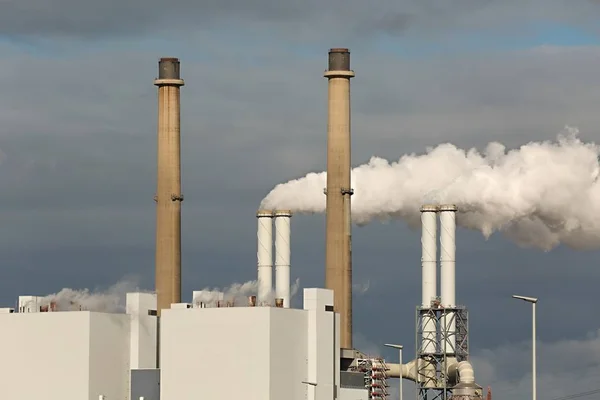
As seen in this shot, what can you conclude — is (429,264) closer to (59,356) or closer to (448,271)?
(448,271)

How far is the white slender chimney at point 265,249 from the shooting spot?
98.6 m

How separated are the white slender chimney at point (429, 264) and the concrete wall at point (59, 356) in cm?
2137

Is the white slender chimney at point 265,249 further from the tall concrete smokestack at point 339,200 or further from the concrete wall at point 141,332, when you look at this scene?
the concrete wall at point 141,332

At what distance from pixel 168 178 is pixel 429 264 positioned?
1686 cm

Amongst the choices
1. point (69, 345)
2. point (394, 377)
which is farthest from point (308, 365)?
point (394, 377)

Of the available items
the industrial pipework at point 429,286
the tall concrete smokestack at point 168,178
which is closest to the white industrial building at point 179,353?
the tall concrete smokestack at point 168,178

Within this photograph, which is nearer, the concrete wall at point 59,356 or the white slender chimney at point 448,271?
the concrete wall at point 59,356

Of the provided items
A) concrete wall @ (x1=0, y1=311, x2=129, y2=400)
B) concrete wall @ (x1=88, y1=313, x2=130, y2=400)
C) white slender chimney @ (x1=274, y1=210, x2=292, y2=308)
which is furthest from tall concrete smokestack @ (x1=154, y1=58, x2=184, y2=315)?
concrete wall @ (x1=0, y1=311, x2=129, y2=400)

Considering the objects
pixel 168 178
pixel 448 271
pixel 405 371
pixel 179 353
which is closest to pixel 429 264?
pixel 448 271

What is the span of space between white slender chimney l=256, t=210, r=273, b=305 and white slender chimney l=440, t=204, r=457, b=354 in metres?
10.7

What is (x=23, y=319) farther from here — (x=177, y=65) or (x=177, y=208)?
(x=177, y=65)

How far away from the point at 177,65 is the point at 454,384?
84.4ft

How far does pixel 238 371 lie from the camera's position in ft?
262

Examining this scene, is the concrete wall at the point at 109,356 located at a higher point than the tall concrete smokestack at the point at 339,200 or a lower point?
lower
